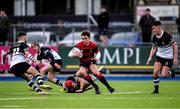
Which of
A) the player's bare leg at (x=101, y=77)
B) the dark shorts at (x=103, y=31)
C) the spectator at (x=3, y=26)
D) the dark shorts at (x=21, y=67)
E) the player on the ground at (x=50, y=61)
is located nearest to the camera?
the player's bare leg at (x=101, y=77)

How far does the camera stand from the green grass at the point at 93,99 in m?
18.2

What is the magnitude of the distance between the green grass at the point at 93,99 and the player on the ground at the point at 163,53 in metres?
0.58

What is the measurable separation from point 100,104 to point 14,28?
17.5 metres

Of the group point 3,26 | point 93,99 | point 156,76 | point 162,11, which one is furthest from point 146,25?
point 93,99

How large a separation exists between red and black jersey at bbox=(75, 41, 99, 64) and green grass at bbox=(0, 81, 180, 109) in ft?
3.31

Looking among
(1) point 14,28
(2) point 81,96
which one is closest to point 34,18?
(1) point 14,28

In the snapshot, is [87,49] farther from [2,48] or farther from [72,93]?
[2,48]

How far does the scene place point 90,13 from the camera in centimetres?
4381

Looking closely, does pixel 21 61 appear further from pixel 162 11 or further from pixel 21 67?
pixel 162 11

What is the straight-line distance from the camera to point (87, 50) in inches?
875

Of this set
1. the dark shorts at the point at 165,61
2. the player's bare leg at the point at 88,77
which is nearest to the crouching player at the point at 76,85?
the player's bare leg at the point at 88,77

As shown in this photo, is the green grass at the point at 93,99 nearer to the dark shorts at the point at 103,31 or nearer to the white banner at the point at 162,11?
the dark shorts at the point at 103,31

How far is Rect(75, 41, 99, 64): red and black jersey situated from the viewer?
22.2 meters

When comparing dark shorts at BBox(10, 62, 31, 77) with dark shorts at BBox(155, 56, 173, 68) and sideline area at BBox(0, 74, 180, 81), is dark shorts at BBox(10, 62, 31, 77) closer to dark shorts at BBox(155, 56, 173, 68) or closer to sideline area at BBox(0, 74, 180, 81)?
dark shorts at BBox(155, 56, 173, 68)
